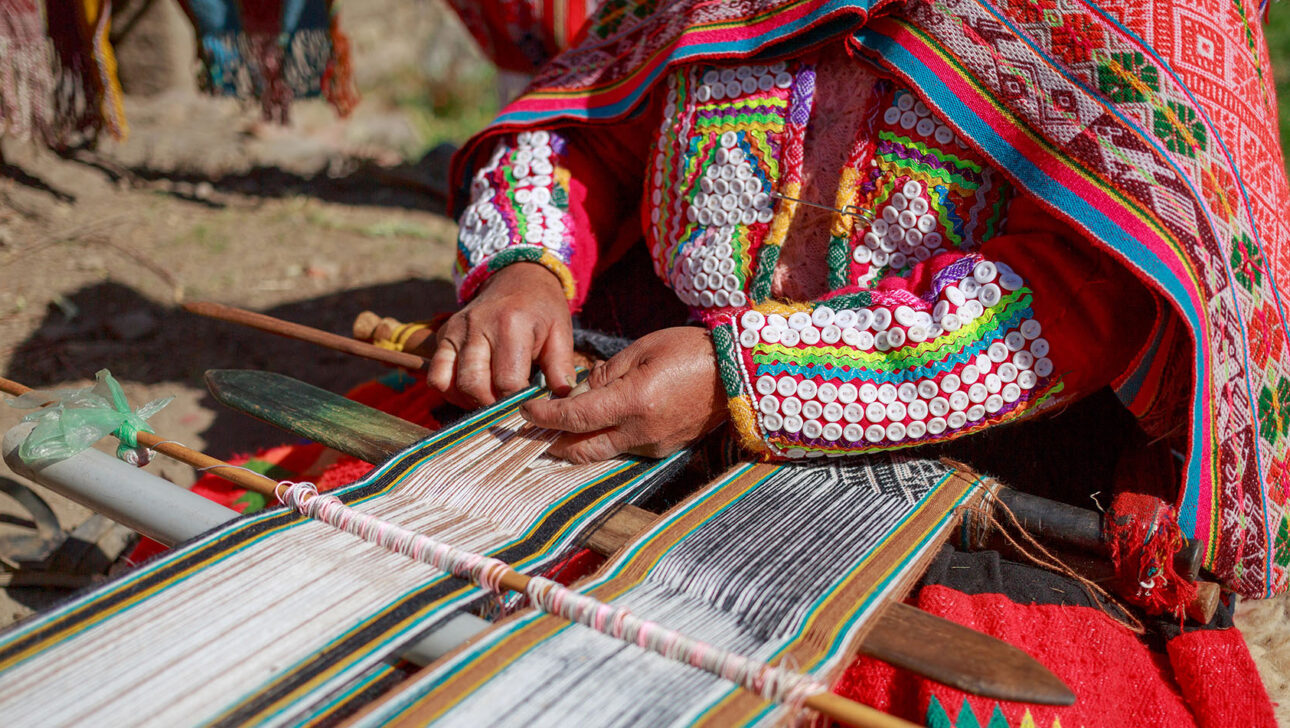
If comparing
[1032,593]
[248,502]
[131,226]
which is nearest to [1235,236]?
[1032,593]

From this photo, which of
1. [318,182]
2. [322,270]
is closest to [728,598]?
[322,270]

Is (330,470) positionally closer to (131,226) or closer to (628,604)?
(628,604)

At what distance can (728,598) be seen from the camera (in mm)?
1021

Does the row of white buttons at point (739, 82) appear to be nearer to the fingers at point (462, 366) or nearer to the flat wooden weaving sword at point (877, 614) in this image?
the fingers at point (462, 366)

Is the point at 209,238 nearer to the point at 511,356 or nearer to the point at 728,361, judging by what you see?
the point at 511,356

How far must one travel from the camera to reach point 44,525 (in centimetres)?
186

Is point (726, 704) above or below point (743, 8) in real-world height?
below

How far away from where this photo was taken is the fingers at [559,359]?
148 centimetres

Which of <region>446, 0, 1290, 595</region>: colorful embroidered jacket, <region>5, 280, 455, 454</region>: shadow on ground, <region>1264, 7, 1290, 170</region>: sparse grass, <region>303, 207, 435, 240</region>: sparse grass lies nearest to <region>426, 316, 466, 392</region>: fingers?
<region>446, 0, 1290, 595</region>: colorful embroidered jacket

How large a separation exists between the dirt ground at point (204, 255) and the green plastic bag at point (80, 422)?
2.22 ft

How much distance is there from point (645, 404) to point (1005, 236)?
56 cm

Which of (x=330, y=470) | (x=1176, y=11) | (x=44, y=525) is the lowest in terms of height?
Answer: (x=44, y=525)

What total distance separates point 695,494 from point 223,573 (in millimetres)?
593

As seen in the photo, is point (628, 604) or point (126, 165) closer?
point (628, 604)
